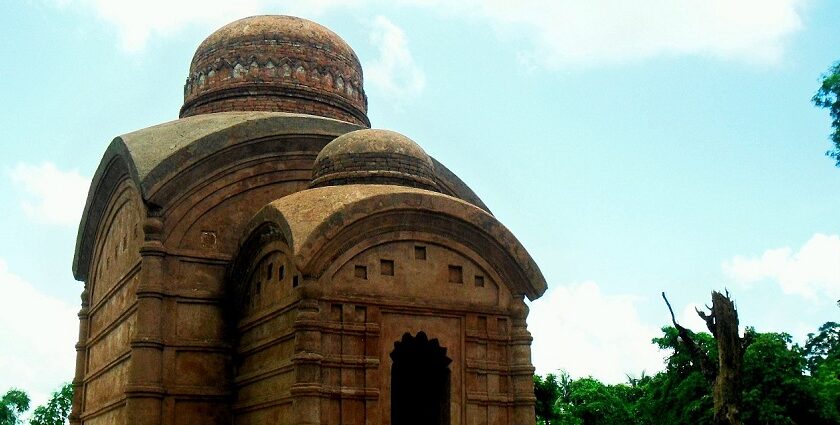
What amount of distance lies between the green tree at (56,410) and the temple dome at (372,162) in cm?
2560

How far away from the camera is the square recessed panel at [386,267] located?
32.1 ft

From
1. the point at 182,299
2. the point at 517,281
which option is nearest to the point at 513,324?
the point at 517,281

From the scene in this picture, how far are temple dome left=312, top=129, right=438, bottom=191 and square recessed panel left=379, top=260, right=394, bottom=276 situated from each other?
1157 millimetres

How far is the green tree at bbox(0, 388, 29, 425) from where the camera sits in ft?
122

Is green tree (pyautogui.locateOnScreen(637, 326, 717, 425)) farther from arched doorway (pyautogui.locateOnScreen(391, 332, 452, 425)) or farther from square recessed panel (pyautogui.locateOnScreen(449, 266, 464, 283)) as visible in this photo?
square recessed panel (pyautogui.locateOnScreen(449, 266, 464, 283))

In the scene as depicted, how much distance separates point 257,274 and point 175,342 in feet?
4.86

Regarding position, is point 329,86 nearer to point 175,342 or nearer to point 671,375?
point 175,342

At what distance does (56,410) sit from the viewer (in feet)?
111

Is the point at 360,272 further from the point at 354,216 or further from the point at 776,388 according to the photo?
the point at 776,388

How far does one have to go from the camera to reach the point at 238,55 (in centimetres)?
1455

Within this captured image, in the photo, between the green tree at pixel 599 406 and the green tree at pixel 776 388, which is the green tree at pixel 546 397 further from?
the green tree at pixel 776 388

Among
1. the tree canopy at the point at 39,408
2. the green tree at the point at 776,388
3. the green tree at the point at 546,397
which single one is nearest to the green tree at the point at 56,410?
the tree canopy at the point at 39,408

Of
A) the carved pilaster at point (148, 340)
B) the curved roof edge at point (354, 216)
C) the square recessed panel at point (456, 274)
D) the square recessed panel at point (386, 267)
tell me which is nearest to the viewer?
the curved roof edge at point (354, 216)

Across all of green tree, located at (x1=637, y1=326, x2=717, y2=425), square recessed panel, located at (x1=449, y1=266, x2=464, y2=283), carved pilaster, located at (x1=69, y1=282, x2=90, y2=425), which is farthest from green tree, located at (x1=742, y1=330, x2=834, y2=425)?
carved pilaster, located at (x1=69, y1=282, x2=90, y2=425)
